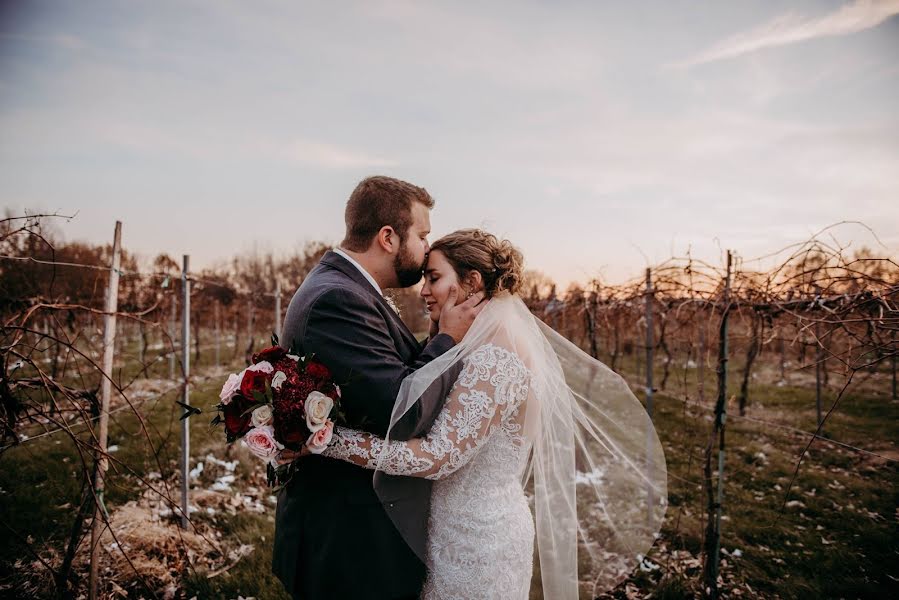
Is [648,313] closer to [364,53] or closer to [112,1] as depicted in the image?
[364,53]

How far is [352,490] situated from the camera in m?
2.01

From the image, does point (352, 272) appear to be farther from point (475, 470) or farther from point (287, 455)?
point (475, 470)

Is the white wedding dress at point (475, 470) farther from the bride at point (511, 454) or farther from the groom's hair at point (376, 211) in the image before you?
the groom's hair at point (376, 211)

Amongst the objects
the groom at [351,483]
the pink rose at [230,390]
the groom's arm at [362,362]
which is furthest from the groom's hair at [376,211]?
the pink rose at [230,390]

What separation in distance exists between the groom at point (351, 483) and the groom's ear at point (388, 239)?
26 cm

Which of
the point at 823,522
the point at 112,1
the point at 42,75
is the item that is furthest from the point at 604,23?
the point at 42,75

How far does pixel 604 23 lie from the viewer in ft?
20.4

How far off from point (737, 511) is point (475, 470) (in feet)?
19.0

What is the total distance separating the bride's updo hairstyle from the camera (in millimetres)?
2494

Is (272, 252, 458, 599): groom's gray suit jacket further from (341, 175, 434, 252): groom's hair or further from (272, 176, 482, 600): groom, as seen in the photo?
(341, 175, 434, 252): groom's hair

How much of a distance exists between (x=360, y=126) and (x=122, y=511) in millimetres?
6575

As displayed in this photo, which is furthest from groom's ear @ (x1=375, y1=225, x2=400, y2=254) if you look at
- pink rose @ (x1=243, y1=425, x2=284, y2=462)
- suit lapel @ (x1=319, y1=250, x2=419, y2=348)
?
pink rose @ (x1=243, y1=425, x2=284, y2=462)

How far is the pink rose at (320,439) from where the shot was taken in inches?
66.5

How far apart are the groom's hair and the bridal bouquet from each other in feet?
2.84
